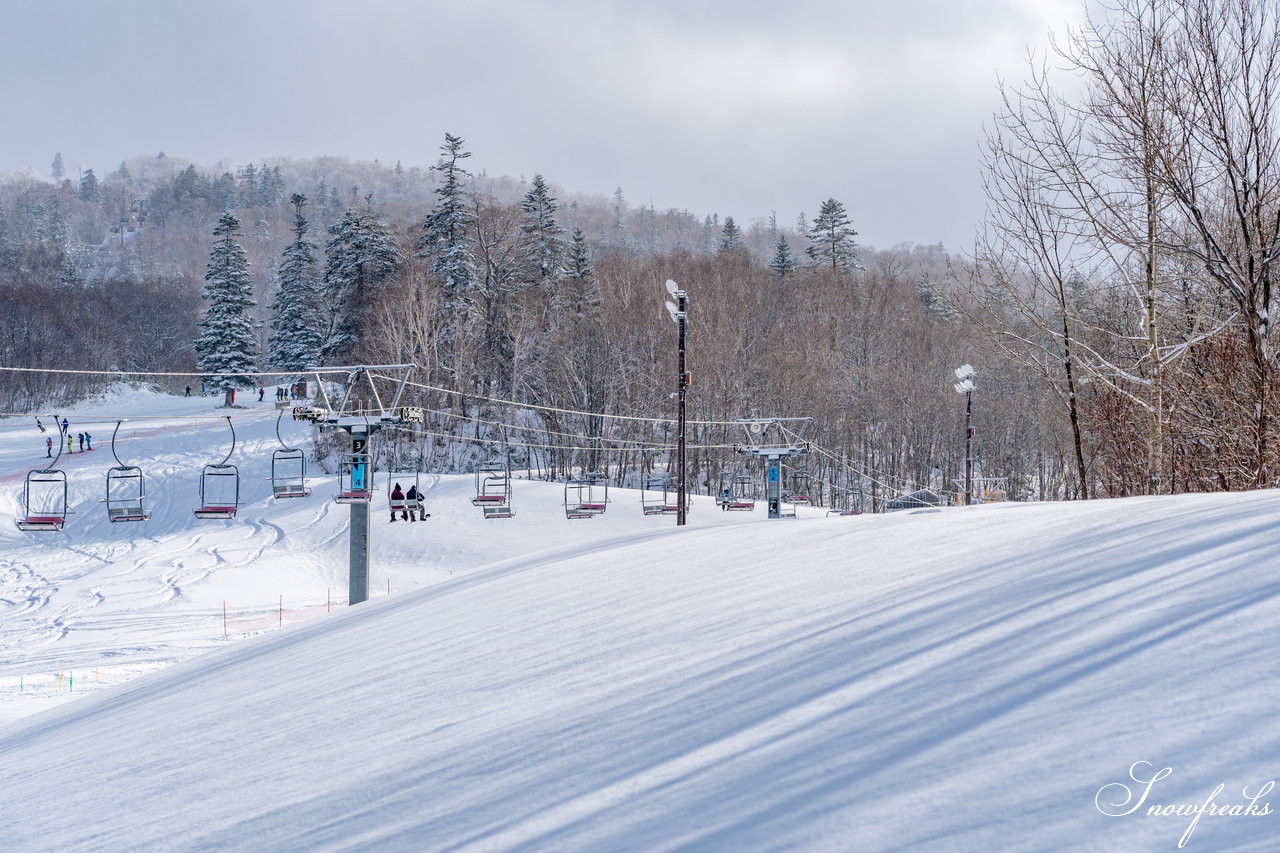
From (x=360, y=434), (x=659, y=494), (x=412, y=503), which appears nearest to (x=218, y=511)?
(x=360, y=434)

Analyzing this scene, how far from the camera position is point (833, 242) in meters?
73.7

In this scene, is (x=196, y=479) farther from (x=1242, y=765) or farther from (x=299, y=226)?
(x=1242, y=765)

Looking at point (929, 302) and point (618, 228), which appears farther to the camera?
point (618, 228)

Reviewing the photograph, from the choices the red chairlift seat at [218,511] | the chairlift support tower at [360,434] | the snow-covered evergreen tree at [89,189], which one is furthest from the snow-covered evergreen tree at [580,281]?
the snow-covered evergreen tree at [89,189]

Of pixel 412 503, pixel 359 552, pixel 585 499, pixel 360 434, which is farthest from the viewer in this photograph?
pixel 585 499

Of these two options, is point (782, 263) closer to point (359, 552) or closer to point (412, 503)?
point (412, 503)

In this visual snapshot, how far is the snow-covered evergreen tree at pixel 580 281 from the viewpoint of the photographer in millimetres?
55250

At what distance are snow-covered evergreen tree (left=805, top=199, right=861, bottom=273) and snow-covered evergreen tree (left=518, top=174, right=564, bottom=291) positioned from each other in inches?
925

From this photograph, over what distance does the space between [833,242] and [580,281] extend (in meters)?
26.3

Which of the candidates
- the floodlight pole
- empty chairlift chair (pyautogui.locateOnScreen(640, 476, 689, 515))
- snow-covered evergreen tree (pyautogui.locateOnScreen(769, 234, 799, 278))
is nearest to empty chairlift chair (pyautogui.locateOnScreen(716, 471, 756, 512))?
empty chairlift chair (pyautogui.locateOnScreen(640, 476, 689, 515))

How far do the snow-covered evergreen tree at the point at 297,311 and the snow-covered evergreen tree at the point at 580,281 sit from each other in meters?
18.1

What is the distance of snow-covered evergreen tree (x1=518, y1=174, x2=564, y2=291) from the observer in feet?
186

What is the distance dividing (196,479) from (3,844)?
1713 inches

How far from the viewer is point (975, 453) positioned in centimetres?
5678
